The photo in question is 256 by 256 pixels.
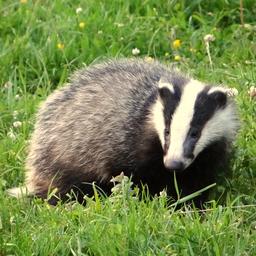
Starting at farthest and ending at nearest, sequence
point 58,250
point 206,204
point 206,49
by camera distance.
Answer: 1. point 206,49
2. point 206,204
3. point 58,250

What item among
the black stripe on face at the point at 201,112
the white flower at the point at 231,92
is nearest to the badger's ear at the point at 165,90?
the black stripe on face at the point at 201,112

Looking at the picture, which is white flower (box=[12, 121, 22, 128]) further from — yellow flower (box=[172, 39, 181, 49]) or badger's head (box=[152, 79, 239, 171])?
yellow flower (box=[172, 39, 181, 49])

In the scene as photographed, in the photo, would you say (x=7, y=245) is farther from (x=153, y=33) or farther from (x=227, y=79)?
(x=153, y=33)

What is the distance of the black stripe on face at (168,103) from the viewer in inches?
212

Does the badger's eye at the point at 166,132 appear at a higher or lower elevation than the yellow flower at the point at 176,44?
higher

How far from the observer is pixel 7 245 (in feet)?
15.1

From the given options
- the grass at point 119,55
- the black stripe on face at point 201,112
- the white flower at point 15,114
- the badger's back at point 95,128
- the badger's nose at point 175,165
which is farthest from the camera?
the white flower at point 15,114

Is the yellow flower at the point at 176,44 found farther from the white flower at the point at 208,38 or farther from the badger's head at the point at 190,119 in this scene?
the badger's head at the point at 190,119

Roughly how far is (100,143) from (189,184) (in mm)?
574

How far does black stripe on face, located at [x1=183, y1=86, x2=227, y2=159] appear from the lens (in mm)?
5312

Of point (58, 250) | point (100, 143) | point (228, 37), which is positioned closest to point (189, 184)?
point (100, 143)

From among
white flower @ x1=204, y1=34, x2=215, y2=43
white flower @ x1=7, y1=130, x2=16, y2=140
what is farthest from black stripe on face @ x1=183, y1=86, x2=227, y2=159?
white flower @ x1=204, y1=34, x2=215, y2=43

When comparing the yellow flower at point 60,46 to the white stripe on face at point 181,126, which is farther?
the yellow flower at point 60,46

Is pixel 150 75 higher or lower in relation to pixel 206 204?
higher
